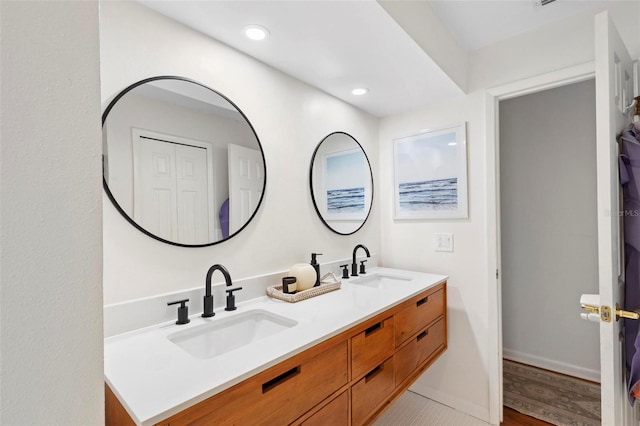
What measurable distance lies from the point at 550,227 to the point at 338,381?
8.11 feet

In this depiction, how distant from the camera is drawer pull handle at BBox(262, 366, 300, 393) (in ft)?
2.89

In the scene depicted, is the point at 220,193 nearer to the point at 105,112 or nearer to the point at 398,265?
the point at 105,112

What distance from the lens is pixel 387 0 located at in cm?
123

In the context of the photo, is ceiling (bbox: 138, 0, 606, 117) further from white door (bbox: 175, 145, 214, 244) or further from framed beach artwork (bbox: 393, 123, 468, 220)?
white door (bbox: 175, 145, 214, 244)

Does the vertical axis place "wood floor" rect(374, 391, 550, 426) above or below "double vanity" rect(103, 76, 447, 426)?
below

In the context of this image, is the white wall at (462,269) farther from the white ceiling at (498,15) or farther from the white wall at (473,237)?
the white ceiling at (498,15)

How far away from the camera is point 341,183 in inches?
82.4

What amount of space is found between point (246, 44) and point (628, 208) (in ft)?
5.90

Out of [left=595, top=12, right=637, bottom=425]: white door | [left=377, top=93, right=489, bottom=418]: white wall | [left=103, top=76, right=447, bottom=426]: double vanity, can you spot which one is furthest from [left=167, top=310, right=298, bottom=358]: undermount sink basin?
[left=377, top=93, right=489, bottom=418]: white wall

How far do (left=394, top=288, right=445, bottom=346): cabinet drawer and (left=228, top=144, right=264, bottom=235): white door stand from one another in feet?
2.89

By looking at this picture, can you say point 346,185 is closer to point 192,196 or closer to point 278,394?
point 192,196

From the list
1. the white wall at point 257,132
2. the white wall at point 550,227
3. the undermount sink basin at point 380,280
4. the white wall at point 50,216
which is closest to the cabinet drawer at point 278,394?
the white wall at point 50,216

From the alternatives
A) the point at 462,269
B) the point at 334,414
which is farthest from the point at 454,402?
the point at 334,414

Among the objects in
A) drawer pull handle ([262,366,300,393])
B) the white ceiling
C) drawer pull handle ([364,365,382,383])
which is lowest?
drawer pull handle ([364,365,382,383])
